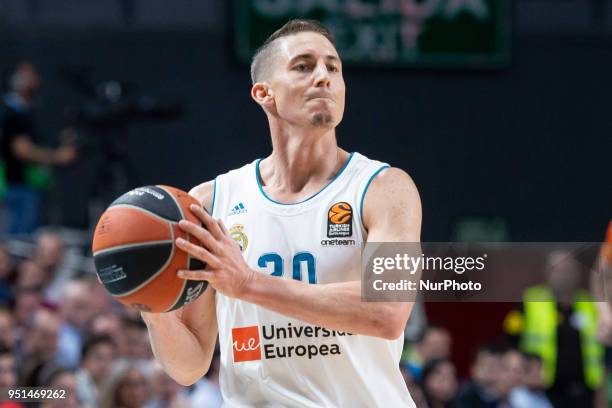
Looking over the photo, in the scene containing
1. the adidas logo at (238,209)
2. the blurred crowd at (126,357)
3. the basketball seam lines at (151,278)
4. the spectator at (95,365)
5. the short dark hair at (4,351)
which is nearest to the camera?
the basketball seam lines at (151,278)

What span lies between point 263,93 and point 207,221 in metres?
1.09

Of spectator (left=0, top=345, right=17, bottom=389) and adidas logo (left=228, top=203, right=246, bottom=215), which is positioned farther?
spectator (left=0, top=345, right=17, bottom=389)

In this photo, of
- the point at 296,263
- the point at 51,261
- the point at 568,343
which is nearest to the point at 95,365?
the point at 51,261

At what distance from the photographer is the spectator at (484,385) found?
961 cm

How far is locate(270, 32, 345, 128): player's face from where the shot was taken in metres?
4.68

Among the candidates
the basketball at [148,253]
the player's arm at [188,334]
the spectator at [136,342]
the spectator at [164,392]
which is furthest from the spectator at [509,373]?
the basketball at [148,253]

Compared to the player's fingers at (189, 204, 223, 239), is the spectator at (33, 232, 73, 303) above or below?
below

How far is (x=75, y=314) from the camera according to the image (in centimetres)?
952

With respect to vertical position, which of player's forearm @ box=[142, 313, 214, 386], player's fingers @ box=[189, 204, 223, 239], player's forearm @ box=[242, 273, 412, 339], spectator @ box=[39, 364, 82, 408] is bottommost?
spectator @ box=[39, 364, 82, 408]

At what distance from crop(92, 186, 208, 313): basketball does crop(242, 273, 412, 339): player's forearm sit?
27cm

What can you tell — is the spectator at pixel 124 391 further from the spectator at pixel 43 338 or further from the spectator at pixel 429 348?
the spectator at pixel 429 348

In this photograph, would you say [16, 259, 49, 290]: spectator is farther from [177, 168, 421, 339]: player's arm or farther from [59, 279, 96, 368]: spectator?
[177, 168, 421, 339]: player's arm

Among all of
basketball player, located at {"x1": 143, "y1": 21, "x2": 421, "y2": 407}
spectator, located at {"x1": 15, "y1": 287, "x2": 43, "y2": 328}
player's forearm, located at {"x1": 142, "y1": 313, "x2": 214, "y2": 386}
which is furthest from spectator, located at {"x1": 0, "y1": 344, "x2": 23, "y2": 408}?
basketball player, located at {"x1": 143, "y1": 21, "x2": 421, "y2": 407}

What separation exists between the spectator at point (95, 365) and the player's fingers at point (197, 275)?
409 centimetres
